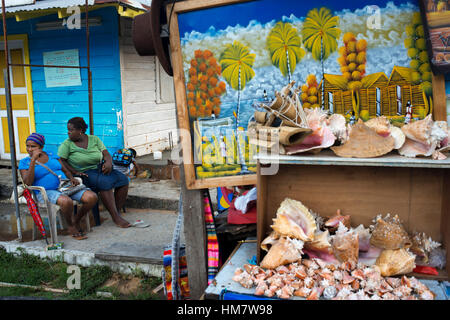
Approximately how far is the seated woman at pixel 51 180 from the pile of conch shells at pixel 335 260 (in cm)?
309

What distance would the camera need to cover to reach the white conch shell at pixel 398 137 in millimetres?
2246

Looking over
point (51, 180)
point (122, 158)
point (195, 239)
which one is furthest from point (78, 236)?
point (195, 239)

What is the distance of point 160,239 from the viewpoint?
4797mm

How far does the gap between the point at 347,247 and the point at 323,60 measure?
1.13 m

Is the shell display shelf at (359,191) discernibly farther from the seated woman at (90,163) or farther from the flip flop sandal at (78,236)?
the seated woman at (90,163)

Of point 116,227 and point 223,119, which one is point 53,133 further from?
point 223,119

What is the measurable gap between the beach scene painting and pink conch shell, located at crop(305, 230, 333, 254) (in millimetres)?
624

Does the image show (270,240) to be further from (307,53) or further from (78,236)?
(78,236)

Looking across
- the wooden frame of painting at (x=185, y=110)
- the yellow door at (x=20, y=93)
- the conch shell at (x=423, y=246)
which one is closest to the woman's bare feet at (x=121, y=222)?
the wooden frame of painting at (x=185, y=110)

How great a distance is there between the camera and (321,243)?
7.73 feet

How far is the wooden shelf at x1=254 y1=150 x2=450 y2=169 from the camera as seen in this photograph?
2121 mm

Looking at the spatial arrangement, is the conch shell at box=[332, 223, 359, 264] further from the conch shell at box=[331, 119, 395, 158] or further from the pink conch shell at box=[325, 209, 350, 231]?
the conch shell at box=[331, 119, 395, 158]
